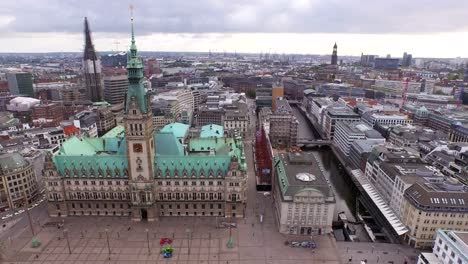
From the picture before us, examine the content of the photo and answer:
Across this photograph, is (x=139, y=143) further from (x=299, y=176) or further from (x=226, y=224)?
Answer: (x=299, y=176)

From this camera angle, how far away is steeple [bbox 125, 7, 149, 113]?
107375mm

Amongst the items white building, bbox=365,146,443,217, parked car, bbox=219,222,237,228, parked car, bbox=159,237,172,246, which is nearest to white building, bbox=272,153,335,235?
parked car, bbox=219,222,237,228

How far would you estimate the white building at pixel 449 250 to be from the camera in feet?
271

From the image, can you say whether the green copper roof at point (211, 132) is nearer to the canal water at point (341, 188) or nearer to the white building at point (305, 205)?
the canal water at point (341, 188)

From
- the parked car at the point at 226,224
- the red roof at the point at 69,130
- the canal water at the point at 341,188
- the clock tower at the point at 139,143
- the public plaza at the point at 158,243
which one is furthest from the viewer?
the red roof at the point at 69,130

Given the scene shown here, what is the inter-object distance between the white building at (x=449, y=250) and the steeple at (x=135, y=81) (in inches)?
3913

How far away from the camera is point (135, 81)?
109 m

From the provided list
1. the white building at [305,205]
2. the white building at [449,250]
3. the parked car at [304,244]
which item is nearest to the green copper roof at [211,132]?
the white building at [305,205]

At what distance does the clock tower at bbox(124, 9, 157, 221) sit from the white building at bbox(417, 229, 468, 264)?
92.3 metres

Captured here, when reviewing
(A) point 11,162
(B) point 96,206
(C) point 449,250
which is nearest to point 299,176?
(C) point 449,250

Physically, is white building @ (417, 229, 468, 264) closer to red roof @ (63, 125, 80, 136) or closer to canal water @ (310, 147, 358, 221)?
canal water @ (310, 147, 358, 221)

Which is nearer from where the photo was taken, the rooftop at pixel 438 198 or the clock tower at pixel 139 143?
the rooftop at pixel 438 198

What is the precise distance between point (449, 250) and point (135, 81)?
107 meters

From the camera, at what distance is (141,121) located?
111 metres
